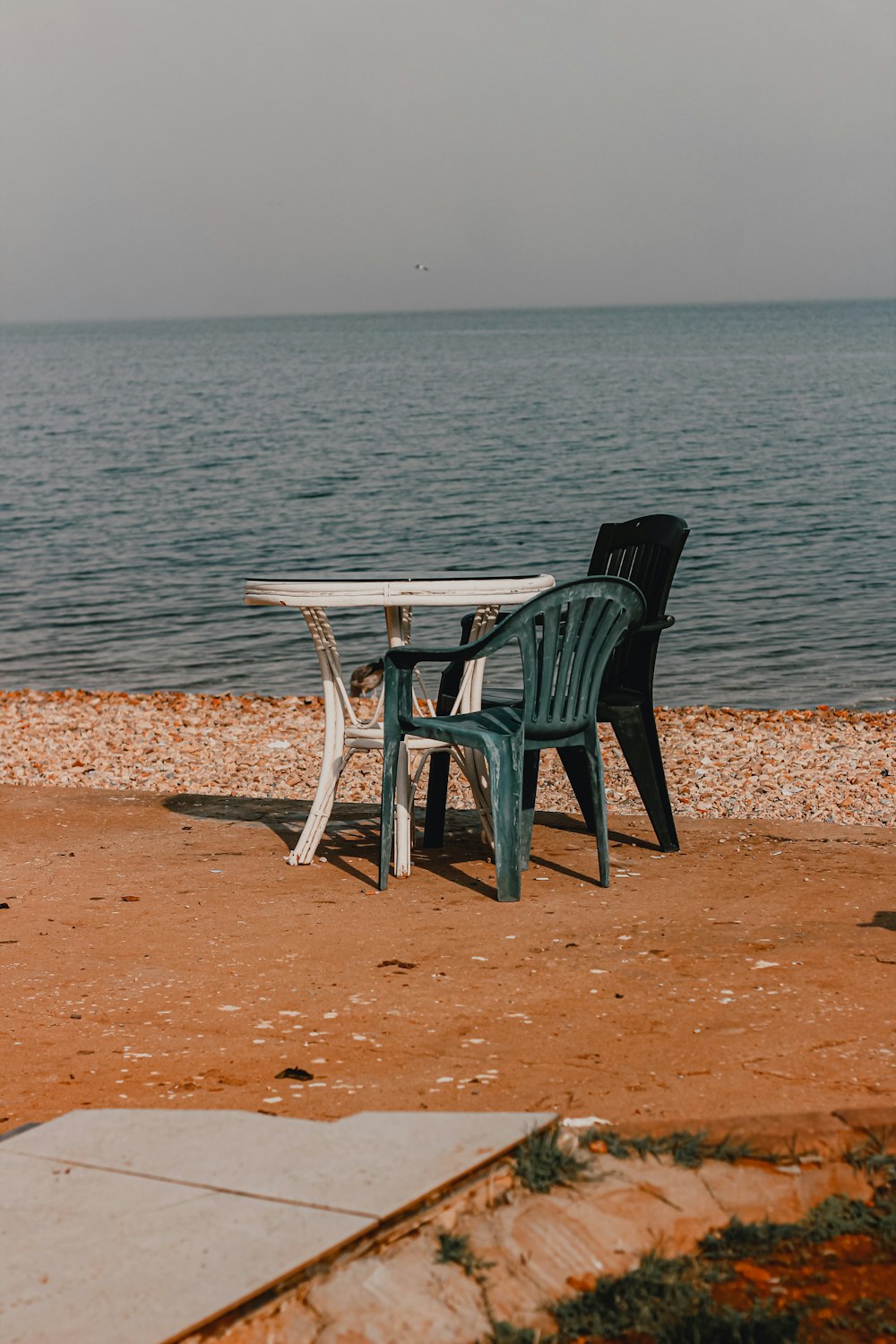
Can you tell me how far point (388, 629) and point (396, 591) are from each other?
301mm

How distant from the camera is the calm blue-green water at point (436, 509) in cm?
1535

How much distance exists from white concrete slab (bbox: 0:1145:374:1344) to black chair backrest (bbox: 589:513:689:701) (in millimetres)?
3467

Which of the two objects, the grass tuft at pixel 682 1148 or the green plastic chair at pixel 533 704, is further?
the green plastic chair at pixel 533 704

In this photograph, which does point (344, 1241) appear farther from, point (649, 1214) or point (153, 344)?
point (153, 344)

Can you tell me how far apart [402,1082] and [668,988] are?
107 cm

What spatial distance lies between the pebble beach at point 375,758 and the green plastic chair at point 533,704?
7.02 feet

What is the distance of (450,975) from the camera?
177 inches

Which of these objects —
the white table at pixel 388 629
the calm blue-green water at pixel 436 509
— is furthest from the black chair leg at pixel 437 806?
the calm blue-green water at pixel 436 509

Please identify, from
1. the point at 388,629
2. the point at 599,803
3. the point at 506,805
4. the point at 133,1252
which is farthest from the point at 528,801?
the point at 133,1252

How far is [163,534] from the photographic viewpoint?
2509 centimetres

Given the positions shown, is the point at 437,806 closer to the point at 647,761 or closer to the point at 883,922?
the point at 647,761

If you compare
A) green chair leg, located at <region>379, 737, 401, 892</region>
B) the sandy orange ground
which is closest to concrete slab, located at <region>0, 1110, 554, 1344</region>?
A: the sandy orange ground

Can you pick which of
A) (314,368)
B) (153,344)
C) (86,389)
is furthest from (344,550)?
(153,344)

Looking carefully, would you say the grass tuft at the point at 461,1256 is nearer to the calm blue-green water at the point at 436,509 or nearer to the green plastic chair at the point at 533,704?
the green plastic chair at the point at 533,704
